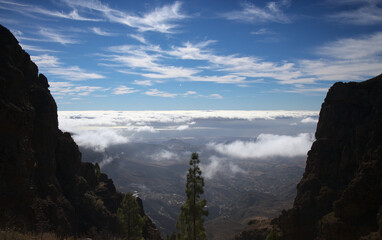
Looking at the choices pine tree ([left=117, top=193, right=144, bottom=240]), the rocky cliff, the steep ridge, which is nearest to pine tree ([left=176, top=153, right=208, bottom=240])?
pine tree ([left=117, top=193, right=144, bottom=240])

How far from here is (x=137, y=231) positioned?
56.9m

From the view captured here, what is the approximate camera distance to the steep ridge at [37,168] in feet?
107

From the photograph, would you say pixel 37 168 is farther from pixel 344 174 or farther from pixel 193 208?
pixel 344 174

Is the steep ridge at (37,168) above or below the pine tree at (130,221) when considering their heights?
above

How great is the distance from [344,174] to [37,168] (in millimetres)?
62895

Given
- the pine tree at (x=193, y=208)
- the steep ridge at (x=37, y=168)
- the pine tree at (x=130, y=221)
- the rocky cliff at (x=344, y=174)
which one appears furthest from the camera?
the pine tree at (x=130, y=221)

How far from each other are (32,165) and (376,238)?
2166 inches

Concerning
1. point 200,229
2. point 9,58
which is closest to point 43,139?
point 9,58

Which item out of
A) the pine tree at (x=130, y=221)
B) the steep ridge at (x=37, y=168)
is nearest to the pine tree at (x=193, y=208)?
the pine tree at (x=130, y=221)

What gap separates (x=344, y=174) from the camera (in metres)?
57.8

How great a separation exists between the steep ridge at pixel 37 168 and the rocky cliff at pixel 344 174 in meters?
41.4

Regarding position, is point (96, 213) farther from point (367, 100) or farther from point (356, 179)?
point (367, 100)

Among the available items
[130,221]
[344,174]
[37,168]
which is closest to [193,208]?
[130,221]

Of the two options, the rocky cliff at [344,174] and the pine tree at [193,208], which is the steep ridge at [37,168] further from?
the rocky cliff at [344,174]
